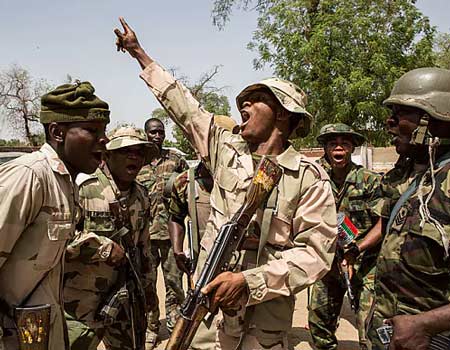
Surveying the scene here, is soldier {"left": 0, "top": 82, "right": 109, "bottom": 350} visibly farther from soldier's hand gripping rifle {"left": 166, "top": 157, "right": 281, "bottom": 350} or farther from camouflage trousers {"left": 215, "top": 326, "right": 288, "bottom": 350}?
camouflage trousers {"left": 215, "top": 326, "right": 288, "bottom": 350}

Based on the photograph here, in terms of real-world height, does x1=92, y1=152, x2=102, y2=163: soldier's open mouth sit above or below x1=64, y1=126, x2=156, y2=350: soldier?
above

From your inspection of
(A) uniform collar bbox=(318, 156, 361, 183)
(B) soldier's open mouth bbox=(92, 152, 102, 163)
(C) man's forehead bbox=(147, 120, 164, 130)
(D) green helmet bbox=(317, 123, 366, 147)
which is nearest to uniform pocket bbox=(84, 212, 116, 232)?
(B) soldier's open mouth bbox=(92, 152, 102, 163)

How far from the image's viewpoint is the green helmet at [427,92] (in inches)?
93.4

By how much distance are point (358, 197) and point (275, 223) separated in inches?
96.4

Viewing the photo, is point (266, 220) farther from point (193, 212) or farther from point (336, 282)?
point (336, 282)

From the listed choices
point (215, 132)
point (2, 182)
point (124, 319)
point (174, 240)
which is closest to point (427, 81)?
point (215, 132)

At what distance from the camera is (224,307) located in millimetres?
2389

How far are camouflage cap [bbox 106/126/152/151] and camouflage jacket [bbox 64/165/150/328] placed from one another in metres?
0.21

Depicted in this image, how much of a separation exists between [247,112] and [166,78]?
47 cm

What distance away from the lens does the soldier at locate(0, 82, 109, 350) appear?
6.81 feet

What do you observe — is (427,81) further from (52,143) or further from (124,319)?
(124,319)

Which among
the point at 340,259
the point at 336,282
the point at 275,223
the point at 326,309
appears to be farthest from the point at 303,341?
the point at 275,223

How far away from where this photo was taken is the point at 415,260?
2.24 m

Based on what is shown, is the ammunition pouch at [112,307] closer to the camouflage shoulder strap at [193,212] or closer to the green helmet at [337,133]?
the camouflage shoulder strap at [193,212]
